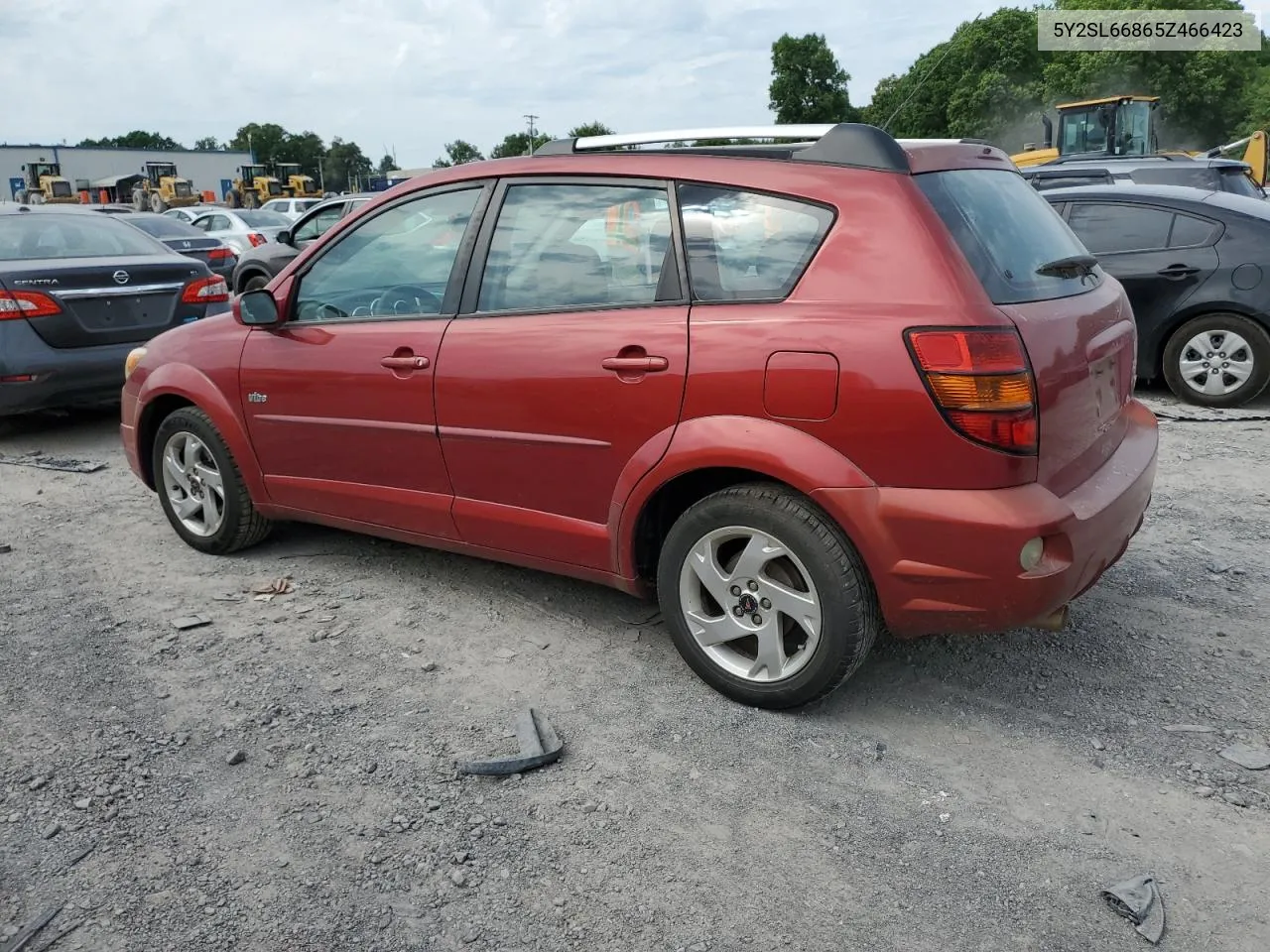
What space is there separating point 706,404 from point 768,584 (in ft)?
1.92

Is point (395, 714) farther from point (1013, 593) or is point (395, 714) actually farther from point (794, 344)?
point (1013, 593)

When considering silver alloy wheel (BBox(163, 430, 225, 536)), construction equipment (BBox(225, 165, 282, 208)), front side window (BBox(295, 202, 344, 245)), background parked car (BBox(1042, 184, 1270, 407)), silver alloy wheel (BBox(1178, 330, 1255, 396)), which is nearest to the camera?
silver alloy wheel (BBox(163, 430, 225, 536))

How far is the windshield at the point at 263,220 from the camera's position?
944 inches

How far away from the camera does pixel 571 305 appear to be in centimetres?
363

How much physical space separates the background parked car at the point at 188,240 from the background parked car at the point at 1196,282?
10.5 m

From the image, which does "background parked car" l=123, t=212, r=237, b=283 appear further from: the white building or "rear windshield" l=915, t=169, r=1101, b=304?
the white building

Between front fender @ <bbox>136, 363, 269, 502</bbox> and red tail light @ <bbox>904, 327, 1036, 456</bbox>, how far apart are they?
9.89 ft

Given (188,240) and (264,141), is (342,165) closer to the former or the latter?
(264,141)

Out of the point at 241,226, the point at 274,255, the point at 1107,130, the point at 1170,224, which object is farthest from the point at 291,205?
the point at 1170,224

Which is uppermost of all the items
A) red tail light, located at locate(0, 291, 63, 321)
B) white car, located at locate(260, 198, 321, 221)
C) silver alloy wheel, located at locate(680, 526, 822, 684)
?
white car, located at locate(260, 198, 321, 221)

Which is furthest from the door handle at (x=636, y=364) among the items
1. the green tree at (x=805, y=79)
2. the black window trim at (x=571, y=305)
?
the green tree at (x=805, y=79)

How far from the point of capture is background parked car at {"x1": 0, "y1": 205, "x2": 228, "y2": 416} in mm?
6875

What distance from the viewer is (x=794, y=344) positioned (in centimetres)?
309

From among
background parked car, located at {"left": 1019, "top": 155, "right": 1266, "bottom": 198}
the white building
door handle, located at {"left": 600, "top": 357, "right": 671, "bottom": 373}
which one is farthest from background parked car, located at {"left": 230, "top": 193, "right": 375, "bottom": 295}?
the white building
